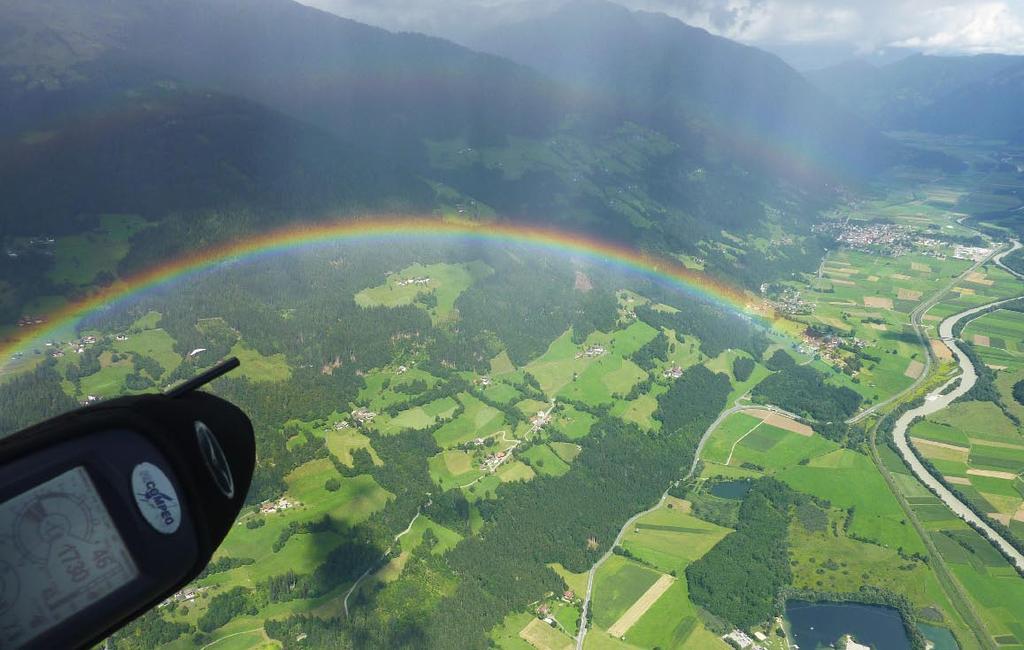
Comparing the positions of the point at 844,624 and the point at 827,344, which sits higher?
the point at 827,344

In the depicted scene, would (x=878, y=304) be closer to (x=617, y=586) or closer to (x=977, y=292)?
(x=977, y=292)

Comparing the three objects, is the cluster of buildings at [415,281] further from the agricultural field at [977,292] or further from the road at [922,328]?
the agricultural field at [977,292]

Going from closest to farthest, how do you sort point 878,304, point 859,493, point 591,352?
point 859,493 → point 591,352 → point 878,304

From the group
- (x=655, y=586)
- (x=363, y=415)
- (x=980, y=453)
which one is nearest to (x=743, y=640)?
(x=655, y=586)

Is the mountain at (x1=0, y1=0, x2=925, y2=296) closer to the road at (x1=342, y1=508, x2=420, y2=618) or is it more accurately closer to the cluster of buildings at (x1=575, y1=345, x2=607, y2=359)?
the cluster of buildings at (x1=575, y1=345, x2=607, y2=359)

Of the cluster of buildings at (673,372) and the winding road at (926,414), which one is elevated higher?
the winding road at (926,414)

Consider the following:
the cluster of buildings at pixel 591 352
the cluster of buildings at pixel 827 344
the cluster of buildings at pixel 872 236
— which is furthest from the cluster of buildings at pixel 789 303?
the cluster of buildings at pixel 872 236

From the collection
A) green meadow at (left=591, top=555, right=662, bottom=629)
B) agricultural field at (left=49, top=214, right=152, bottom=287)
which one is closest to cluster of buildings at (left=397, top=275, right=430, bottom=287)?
agricultural field at (left=49, top=214, right=152, bottom=287)
